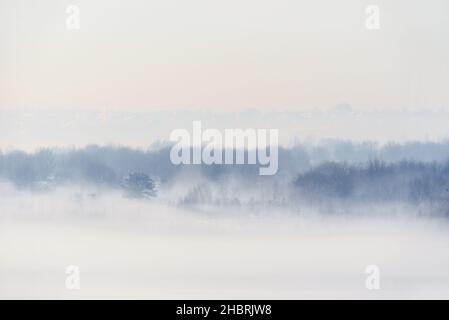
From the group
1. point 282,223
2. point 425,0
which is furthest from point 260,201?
point 425,0

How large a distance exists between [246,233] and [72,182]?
0.75 meters

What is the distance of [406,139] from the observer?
11.1 ft

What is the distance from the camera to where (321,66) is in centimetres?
338

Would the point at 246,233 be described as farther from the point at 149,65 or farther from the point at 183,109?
the point at 149,65

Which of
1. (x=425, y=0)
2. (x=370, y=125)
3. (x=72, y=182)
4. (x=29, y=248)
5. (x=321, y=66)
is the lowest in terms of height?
(x=29, y=248)

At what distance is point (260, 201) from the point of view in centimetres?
338

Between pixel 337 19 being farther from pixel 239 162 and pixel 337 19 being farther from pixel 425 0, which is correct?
pixel 239 162

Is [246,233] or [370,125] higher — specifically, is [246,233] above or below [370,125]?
below

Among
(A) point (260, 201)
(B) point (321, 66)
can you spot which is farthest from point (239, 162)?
(B) point (321, 66)

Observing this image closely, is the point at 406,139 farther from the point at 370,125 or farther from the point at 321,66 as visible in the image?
the point at 321,66

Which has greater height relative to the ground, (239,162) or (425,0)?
(425,0)

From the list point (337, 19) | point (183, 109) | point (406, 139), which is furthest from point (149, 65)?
point (406, 139)

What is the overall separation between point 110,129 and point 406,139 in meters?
1.23

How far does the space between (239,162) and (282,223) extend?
0.31m
